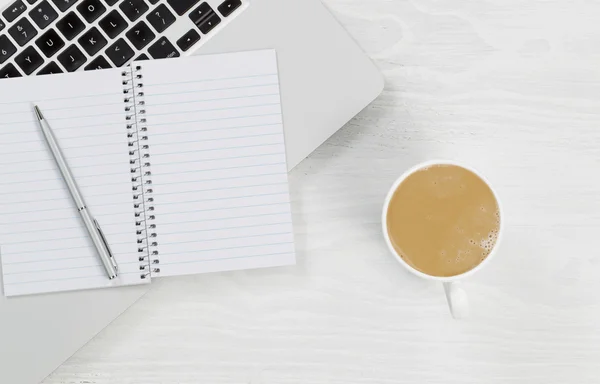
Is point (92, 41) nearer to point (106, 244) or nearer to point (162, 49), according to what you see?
point (162, 49)

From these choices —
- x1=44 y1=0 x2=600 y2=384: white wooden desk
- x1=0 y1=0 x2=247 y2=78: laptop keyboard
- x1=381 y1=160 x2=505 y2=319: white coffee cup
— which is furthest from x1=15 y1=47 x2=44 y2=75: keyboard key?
x1=381 y1=160 x2=505 y2=319: white coffee cup

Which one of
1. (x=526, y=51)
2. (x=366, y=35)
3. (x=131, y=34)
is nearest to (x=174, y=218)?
(x=131, y=34)

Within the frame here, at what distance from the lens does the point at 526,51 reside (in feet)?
2.14

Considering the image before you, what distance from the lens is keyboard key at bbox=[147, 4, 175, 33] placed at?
0.57 m

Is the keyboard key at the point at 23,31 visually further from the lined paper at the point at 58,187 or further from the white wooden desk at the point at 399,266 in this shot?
the white wooden desk at the point at 399,266

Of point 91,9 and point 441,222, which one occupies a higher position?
point 91,9

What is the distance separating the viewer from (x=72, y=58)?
567 mm

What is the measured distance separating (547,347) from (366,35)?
0.39 metres

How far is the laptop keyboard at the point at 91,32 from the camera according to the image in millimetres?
562

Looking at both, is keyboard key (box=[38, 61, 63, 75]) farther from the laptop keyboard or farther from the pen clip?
the pen clip

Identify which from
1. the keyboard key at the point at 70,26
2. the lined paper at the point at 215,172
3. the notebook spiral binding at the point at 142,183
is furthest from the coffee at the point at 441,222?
the keyboard key at the point at 70,26

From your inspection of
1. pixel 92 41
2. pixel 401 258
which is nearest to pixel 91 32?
pixel 92 41

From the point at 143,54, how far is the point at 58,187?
15 centimetres

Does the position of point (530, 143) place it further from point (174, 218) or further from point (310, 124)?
point (174, 218)
